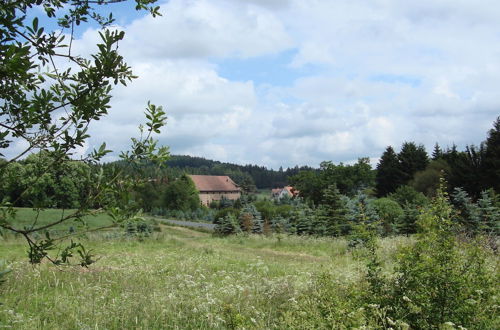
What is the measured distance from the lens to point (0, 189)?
6.96ft

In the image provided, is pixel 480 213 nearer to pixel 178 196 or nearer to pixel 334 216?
pixel 334 216

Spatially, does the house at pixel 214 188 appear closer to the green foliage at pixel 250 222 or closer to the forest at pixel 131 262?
the green foliage at pixel 250 222

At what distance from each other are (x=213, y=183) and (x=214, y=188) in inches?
77.0

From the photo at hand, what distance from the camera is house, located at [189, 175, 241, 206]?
9662 cm

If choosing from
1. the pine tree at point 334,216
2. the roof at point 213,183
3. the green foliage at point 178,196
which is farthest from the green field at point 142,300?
the roof at point 213,183

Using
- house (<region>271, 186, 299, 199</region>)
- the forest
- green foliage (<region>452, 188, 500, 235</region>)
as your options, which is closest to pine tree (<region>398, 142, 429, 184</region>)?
house (<region>271, 186, 299, 199</region>)

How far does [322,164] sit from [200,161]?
13614cm

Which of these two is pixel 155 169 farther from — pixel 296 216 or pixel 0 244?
pixel 296 216

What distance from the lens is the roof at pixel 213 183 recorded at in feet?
320

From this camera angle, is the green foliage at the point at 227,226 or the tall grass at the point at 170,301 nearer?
the tall grass at the point at 170,301

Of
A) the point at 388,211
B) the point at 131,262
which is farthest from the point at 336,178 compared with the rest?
the point at 131,262

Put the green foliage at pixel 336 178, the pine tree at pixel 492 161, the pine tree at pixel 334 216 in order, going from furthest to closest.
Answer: the green foliage at pixel 336 178, the pine tree at pixel 492 161, the pine tree at pixel 334 216

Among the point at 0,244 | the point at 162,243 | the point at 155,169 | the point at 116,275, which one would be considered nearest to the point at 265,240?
the point at 162,243

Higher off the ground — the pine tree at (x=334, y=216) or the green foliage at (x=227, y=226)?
the pine tree at (x=334, y=216)
